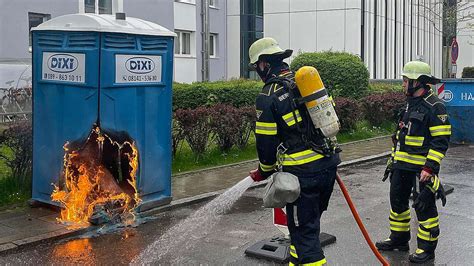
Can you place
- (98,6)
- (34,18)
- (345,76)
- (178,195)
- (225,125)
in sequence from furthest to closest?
(98,6) → (34,18) → (345,76) → (225,125) → (178,195)

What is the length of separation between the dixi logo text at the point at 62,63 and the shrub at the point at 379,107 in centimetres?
1055

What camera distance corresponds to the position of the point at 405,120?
576 centimetres

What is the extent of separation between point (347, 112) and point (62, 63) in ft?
30.5

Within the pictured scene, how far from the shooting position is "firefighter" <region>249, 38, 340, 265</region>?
4355mm

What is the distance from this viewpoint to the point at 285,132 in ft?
14.5

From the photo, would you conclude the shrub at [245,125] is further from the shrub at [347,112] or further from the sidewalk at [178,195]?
the shrub at [347,112]

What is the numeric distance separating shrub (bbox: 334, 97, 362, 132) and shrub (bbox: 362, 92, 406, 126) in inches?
35.6

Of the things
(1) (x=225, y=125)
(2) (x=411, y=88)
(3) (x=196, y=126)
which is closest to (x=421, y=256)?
(2) (x=411, y=88)

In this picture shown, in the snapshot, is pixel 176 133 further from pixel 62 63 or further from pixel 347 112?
pixel 347 112

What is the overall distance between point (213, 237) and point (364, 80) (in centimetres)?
1310

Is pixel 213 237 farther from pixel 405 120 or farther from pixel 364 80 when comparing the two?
pixel 364 80

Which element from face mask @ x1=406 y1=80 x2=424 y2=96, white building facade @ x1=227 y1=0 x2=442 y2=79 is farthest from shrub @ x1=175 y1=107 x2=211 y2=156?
white building facade @ x1=227 y1=0 x2=442 y2=79

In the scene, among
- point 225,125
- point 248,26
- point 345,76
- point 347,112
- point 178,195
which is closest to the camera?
point 178,195

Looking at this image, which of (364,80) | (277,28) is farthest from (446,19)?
(364,80)
